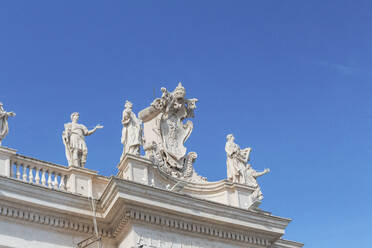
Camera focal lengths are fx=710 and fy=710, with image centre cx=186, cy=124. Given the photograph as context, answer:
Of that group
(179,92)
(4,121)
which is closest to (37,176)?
(4,121)

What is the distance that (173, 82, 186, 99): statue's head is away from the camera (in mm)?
20344

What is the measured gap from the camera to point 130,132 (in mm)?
18484

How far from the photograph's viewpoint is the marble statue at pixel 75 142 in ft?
59.0

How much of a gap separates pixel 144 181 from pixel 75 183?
5.58 ft

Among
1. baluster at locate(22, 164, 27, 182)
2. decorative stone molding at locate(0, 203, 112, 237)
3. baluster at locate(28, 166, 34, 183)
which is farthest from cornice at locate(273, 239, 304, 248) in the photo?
baluster at locate(22, 164, 27, 182)

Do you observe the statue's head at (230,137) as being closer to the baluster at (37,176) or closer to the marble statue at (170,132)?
the marble statue at (170,132)

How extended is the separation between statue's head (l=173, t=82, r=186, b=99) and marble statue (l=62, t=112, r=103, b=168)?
9.58 ft

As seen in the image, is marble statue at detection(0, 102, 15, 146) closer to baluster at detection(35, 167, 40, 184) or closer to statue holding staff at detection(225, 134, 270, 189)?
baluster at detection(35, 167, 40, 184)

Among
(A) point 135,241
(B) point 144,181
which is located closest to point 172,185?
(B) point 144,181

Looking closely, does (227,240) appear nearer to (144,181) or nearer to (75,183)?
(144,181)

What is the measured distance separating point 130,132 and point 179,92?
8.31ft

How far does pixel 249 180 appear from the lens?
2009 centimetres

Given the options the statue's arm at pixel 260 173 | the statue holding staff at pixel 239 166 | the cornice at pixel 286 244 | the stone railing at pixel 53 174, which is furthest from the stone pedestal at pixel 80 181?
the cornice at pixel 286 244

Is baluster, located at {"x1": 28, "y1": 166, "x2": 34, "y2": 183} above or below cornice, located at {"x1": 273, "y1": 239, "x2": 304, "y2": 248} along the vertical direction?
above
